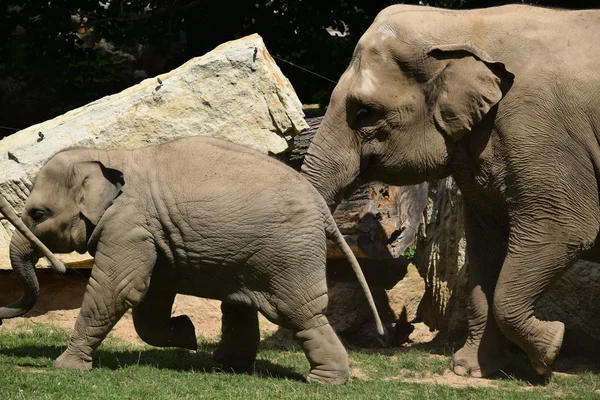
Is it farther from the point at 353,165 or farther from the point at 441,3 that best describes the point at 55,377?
the point at 441,3

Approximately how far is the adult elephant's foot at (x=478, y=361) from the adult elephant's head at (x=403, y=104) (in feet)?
5.10

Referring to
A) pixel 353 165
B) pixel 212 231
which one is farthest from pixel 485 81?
pixel 212 231

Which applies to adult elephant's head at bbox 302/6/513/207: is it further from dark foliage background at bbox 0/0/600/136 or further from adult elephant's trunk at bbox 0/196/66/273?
dark foliage background at bbox 0/0/600/136

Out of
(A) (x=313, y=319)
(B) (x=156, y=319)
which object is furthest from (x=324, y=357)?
(B) (x=156, y=319)

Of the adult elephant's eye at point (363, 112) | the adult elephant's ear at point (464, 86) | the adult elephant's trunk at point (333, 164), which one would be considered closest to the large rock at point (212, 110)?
the adult elephant's trunk at point (333, 164)

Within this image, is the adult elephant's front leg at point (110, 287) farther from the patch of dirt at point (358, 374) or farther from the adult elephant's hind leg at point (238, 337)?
the patch of dirt at point (358, 374)

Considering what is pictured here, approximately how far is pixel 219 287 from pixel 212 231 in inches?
17.5

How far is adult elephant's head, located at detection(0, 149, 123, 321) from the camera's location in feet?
25.8

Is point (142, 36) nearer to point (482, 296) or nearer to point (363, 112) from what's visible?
point (363, 112)

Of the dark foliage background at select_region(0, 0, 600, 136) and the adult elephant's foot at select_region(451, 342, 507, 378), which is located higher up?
the dark foliage background at select_region(0, 0, 600, 136)

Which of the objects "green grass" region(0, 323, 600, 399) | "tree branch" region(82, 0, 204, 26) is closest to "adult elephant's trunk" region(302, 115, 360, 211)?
"green grass" region(0, 323, 600, 399)

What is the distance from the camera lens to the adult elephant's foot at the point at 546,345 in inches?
321

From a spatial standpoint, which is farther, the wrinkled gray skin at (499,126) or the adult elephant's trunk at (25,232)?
the wrinkled gray skin at (499,126)

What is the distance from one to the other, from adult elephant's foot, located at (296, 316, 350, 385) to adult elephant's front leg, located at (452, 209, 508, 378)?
1.41m
